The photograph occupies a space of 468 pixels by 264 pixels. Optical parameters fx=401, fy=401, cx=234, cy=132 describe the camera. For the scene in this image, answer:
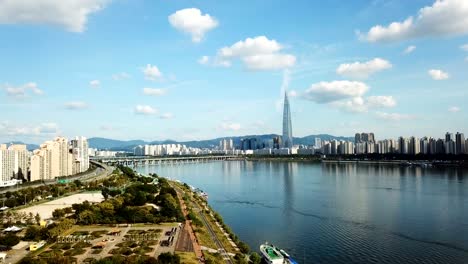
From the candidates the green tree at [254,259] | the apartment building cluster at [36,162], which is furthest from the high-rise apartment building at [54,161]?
the green tree at [254,259]

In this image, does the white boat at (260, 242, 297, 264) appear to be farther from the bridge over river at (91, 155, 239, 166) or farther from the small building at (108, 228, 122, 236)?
the bridge over river at (91, 155, 239, 166)

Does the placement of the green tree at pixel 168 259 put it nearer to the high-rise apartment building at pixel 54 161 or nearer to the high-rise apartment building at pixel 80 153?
the high-rise apartment building at pixel 54 161

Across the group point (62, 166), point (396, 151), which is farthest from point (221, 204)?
point (396, 151)

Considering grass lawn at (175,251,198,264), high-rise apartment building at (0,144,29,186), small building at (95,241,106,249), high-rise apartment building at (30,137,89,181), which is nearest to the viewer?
grass lawn at (175,251,198,264)

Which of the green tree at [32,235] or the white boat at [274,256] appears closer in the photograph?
the white boat at [274,256]

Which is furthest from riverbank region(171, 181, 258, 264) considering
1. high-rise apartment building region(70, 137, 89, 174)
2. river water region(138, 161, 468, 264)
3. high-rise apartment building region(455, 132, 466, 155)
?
high-rise apartment building region(455, 132, 466, 155)

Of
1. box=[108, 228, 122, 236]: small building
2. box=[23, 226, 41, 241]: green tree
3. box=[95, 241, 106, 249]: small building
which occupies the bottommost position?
box=[108, 228, 122, 236]: small building

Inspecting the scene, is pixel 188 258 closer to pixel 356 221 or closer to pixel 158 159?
pixel 356 221

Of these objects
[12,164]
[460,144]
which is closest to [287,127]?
[460,144]

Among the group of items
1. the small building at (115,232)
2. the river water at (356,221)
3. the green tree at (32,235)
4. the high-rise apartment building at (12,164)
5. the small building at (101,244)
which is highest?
the high-rise apartment building at (12,164)
